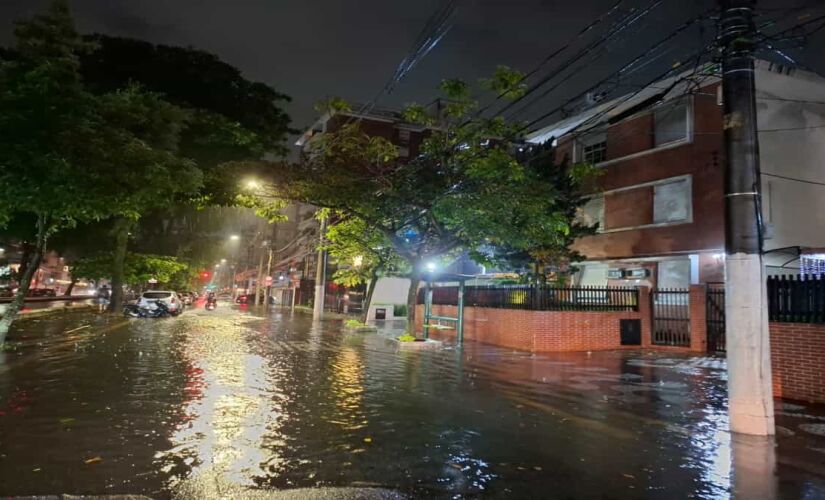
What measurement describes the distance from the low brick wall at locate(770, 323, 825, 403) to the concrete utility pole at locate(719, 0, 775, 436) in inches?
118

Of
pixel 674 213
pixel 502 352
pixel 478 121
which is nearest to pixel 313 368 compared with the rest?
pixel 502 352

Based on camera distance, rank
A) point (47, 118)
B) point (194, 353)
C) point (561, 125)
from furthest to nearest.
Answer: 1. point (561, 125)
2. point (194, 353)
3. point (47, 118)

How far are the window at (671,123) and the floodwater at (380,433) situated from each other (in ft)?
38.5

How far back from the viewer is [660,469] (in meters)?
5.56

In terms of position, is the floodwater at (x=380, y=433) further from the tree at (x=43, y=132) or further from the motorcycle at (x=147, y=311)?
the motorcycle at (x=147, y=311)

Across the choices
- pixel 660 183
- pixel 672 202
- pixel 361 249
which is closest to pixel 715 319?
pixel 672 202

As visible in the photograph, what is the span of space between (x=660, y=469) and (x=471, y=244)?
487 inches

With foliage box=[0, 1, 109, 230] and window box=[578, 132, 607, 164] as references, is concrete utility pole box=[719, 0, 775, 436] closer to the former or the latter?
foliage box=[0, 1, 109, 230]

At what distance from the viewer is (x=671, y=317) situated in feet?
59.4

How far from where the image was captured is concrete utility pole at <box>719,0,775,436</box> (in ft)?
22.4

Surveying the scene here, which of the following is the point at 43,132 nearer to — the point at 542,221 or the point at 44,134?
the point at 44,134

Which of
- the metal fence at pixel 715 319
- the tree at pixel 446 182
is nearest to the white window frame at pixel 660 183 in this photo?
the metal fence at pixel 715 319

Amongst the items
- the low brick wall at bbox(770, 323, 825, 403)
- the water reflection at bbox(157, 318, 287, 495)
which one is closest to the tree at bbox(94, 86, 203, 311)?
the water reflection at bbox(157, 318, 287, 495)

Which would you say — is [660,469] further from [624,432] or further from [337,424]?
[337,424]
